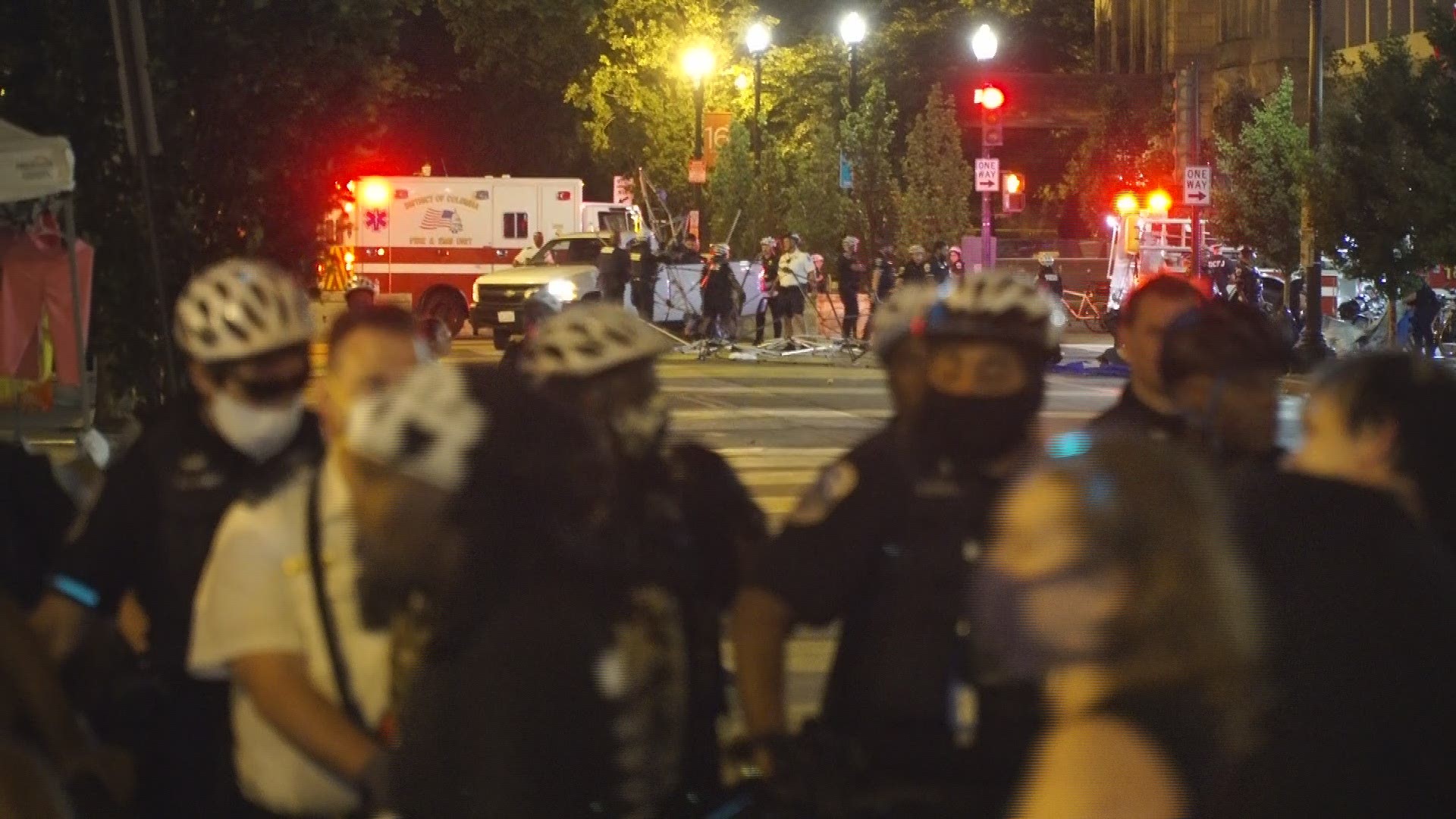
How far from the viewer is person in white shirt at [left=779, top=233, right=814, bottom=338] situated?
31531mm

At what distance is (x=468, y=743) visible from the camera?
296cm

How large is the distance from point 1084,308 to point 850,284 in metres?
12.0

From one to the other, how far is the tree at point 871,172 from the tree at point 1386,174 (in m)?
15.2

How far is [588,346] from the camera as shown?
149 inches

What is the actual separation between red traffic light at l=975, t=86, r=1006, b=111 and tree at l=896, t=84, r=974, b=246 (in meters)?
10.4

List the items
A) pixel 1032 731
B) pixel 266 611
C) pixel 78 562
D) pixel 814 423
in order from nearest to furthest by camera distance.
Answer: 1. pixel 1032 731
2. pixel 266 611
3. pixel 78 562
4. pixel 814 423

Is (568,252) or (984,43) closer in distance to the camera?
(984,43)

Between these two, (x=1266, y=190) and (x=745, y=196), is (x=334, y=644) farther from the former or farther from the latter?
(x=745, y=196)

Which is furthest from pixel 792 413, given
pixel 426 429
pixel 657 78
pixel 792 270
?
pixel 657 78

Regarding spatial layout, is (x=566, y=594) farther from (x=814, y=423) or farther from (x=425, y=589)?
(x=814, y=423)

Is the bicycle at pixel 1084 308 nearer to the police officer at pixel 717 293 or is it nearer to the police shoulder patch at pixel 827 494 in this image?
the police officer at pixel 717 293

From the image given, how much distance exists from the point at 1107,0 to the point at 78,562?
6863 centimetres

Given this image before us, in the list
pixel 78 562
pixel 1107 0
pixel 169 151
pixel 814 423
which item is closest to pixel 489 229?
pixel 814 423

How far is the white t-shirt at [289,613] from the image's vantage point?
3.42 meters
